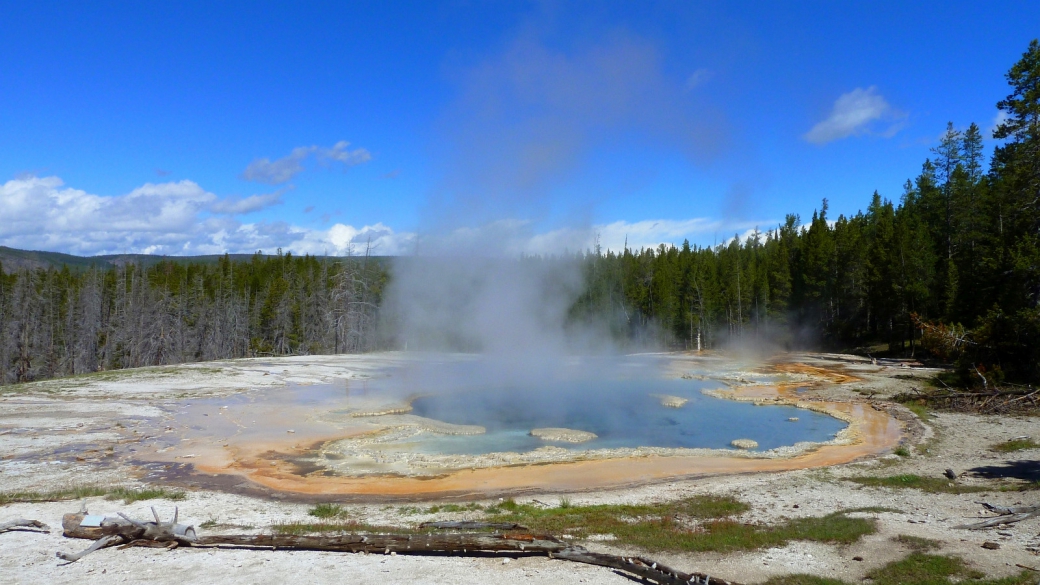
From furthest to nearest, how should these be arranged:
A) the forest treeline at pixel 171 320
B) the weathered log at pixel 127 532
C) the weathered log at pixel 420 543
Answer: the forest treeline at pixel 171 320, the weathered log at pixel 127 532, the weathered log at pixel 420 543

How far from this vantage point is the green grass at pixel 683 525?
27.1ft

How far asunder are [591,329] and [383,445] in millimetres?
39681

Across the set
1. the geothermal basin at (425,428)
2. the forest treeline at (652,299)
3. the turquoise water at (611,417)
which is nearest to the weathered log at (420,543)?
the geothermal basin at (425,428)

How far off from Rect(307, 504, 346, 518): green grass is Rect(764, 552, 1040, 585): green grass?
6.83m

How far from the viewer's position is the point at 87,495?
35.7ft

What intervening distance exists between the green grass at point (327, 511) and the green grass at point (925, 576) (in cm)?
683

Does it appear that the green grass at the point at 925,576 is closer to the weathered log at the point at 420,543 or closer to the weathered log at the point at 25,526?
the weathered log at the point at 420,543

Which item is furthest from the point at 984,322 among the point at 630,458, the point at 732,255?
the point at 732,255

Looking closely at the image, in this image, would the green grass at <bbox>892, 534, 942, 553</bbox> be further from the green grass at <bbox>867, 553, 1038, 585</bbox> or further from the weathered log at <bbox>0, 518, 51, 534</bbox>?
the weathered log at <bbox>0, 518, 51, 534</bbox>

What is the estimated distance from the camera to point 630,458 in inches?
601

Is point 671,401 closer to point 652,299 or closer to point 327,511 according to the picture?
point 327,511

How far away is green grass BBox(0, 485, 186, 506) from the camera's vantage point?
10.7 metres

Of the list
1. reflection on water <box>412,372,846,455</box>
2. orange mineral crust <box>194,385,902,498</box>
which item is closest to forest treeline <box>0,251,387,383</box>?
reflection on water <box>412,372,846,455</box>

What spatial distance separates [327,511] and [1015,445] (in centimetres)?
1498
